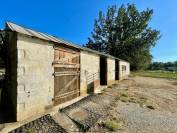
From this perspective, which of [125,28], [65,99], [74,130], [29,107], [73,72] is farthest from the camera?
[125,28]

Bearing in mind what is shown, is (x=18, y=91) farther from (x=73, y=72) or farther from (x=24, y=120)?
(x=73, y=72)

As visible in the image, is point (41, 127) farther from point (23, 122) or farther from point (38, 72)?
point (38, 72)

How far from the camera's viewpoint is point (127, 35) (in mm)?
41625

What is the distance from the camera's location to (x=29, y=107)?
5867 millimetres

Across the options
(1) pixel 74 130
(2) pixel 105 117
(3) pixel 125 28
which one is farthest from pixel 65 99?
(3) pixel 125 28

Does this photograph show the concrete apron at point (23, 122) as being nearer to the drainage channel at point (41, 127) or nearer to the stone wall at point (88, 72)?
the drainage channel at point (41, 127)

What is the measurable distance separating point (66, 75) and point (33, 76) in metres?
2.47

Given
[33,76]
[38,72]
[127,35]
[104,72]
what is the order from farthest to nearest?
[127,35] < [104,72] < [38,72] < [33,76]

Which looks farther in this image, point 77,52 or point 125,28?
point 125,28

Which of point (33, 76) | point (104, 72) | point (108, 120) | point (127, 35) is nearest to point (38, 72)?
point (33, 76)

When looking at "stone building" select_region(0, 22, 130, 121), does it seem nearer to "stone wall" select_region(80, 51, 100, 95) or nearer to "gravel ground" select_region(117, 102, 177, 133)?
"stone wall" select_region(80, 51, 100, 95)

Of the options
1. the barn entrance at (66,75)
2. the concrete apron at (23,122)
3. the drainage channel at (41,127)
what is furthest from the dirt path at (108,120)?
the barn entrance at (66,75)

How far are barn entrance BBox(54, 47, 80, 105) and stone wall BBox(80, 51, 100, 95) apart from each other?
0.60 m

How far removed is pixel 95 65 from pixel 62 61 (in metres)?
5.11
